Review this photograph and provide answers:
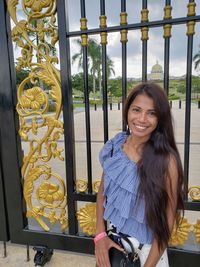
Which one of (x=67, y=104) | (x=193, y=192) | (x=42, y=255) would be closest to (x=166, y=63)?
(x=67, y=104)

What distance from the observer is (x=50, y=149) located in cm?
186

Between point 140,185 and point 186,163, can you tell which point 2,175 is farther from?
point 186,163

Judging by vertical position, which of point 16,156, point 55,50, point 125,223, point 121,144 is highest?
point 55,50

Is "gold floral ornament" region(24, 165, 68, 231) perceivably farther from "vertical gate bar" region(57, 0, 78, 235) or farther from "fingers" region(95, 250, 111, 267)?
"fingers" region(95, 250, 111, 267)

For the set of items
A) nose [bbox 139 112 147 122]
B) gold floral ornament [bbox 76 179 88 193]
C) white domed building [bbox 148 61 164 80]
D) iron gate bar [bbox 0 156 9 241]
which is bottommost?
iron gate bar [bbox 0 156 9 241]

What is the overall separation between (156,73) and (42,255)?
5.58 feet

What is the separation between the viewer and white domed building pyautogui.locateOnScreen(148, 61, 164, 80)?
5.43ft

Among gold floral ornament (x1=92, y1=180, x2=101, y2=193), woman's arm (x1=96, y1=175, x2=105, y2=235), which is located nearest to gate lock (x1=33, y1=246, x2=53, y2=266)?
gold floral ornament (x1=92, y1=180, x2=101, y2=193)

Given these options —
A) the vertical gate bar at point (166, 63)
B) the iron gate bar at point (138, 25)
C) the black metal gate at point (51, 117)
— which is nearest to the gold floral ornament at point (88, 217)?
the black metal gate at point (51, 117)

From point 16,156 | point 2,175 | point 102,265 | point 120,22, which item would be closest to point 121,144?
point 102,265

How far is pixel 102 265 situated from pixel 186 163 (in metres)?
0.84

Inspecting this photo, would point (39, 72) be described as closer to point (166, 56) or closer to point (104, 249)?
point (166, 56)

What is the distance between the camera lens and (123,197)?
1264 mm

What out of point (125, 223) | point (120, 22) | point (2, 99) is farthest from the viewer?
point (2, 99)
